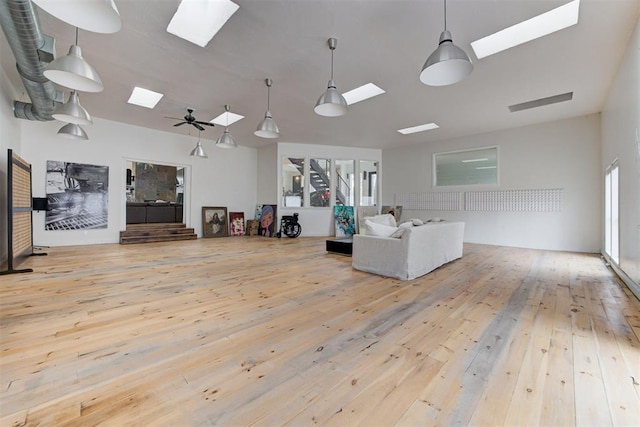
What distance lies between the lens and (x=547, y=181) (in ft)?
22.4

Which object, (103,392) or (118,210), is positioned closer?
(103,392)

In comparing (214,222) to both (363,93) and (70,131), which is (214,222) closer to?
(70,131)

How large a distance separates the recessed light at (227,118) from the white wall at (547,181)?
6.20 m

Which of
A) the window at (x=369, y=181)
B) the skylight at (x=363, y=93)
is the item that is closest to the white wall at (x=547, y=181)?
the window at (x=369, y=181)

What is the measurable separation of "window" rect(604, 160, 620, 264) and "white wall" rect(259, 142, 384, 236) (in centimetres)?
629

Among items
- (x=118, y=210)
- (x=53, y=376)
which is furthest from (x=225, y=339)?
(x=118, y=210)

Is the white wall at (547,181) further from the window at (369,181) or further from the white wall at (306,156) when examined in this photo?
the white wall at (306,156)

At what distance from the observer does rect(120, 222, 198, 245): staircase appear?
24.1 ft

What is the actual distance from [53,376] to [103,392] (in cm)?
43

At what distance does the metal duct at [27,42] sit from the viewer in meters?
2.56

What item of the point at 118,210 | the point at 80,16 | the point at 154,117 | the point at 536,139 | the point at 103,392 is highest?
the point at 154,117

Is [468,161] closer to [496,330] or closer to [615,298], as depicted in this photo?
[615,298]

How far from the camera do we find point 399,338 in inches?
84.5

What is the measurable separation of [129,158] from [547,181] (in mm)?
11000
